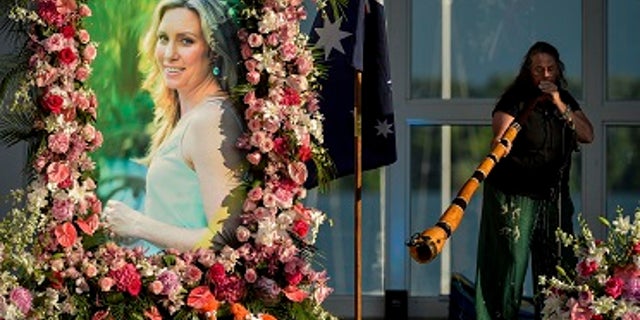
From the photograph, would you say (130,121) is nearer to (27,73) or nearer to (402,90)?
(27,73)

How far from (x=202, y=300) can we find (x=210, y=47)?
3.00ft

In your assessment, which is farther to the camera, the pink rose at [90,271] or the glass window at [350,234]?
the glass window at [350,234]

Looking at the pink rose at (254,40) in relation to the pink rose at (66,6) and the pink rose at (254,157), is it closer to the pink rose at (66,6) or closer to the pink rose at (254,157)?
the pink rose at (254,157)

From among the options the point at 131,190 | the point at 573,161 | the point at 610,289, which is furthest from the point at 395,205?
the point at 610,289

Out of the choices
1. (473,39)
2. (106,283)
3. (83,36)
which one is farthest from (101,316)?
(473,39)

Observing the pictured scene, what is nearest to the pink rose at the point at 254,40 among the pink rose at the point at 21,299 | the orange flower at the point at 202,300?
the orange flower at the point at 202,300

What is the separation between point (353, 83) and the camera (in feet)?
21.9

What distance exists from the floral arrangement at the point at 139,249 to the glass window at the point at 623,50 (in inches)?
119

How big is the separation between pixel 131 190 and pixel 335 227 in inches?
112

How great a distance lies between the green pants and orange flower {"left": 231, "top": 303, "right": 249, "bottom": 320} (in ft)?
5.77

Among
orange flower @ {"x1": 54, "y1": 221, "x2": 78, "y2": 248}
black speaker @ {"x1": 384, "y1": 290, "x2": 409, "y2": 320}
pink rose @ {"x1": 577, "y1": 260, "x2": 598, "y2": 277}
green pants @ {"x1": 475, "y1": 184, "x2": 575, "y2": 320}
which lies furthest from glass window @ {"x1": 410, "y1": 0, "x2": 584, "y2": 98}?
pink rose @ {"x1": 577, "y1": 260, "x2": 598, "y2": 277}

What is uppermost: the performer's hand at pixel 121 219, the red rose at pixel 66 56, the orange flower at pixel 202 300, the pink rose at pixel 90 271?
the red rose at pixel 66 56

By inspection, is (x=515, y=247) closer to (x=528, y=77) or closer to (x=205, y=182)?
(x=528, y=77)

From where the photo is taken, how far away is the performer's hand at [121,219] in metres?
5.84
